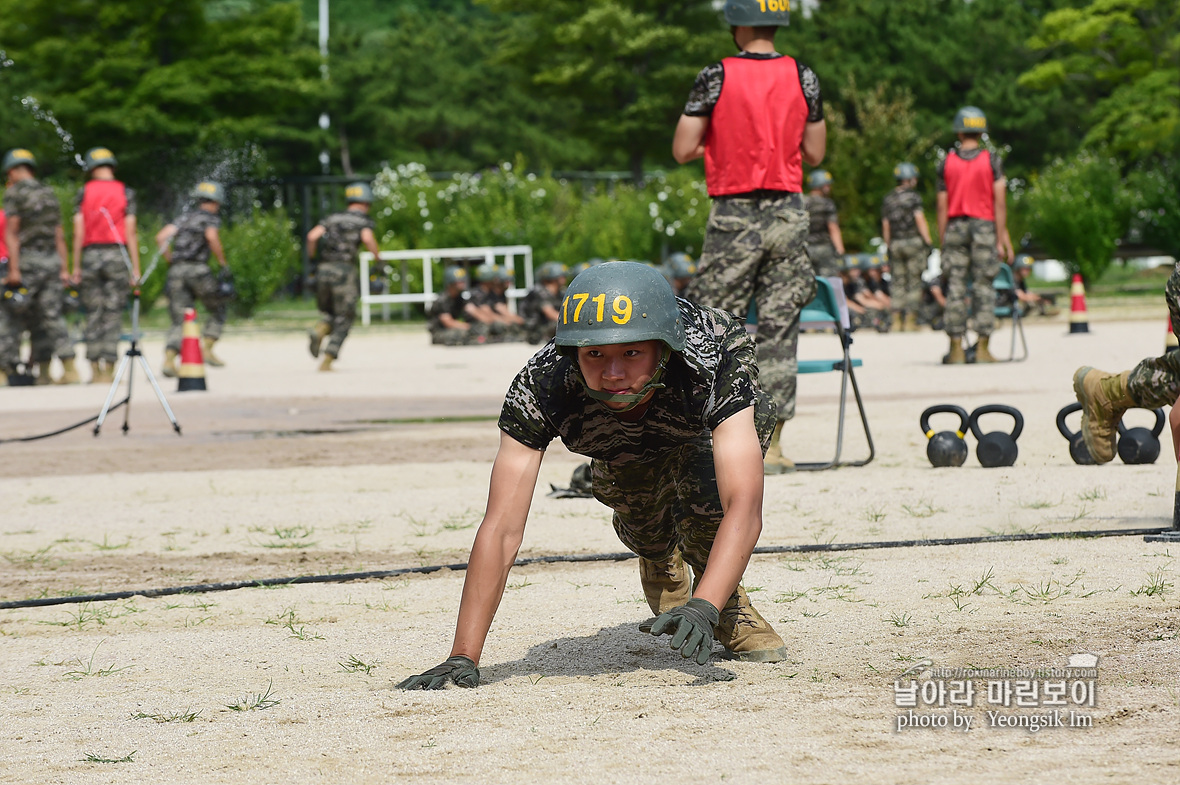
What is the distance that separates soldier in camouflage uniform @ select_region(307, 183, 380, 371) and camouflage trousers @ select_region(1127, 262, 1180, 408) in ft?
42.1

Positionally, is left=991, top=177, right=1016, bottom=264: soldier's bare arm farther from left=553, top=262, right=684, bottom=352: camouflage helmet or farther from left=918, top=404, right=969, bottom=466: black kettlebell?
left=553, top=262, right=684, bottom=352: camouflage helmet

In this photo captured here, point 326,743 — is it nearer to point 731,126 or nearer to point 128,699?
point 128,699

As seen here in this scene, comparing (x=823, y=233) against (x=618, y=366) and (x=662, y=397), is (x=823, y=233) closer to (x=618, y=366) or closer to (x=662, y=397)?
(x=662, y=397)

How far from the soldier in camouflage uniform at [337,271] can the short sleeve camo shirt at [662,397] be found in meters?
14.3

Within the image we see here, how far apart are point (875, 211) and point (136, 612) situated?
3674cm

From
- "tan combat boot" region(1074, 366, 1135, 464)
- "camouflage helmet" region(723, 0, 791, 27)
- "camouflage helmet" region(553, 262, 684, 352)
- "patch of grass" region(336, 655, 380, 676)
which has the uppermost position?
"camouflage helmet" region(723, 0, 791, 27)

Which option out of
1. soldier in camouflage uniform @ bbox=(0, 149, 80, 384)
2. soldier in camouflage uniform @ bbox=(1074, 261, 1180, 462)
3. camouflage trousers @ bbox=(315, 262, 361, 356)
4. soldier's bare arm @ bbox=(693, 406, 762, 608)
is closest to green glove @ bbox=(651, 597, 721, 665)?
soldier's bare arm @ bbox=(693, 406, 762, 608)

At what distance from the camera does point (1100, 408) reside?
708 cm

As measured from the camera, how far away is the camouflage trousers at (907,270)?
23.5 meters

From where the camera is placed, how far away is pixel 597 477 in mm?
4742

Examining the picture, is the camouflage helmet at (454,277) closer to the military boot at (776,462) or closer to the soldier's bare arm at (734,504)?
the military boot at (776,462)

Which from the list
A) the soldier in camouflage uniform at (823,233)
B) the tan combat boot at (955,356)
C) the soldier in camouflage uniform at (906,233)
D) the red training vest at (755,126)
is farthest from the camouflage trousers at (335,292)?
the red training vest at (755,126)

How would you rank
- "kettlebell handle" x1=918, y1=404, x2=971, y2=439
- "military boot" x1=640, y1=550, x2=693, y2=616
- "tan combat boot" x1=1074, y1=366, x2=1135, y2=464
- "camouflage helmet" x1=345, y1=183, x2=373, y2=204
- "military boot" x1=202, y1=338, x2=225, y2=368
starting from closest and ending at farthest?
"military boot" x1=640, y1=550, x2=693, y2=616, "tan combat boot" x1=1074, y1=366, x2=1135, y2=464, "kettlebell handle" x1=918, y1=404, x2=971, y2=439, "camouflage helmet" x1=345, y1=183, x2=373, y2=204, "military boot" x1=202, y1=338, x2=225, y2=368

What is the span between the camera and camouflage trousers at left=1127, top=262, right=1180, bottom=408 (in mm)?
6383
